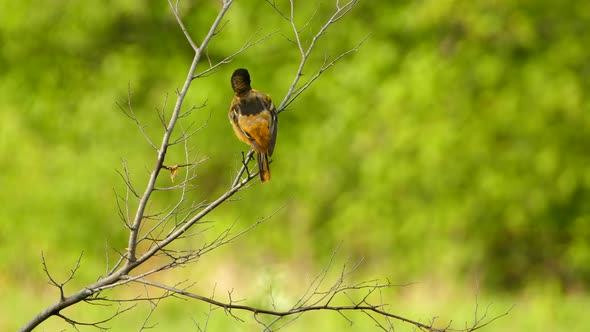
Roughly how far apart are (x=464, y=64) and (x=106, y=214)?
587 cm

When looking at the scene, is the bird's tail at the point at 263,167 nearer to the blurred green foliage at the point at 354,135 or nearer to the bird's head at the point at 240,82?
the bird's head at the point at 240,82

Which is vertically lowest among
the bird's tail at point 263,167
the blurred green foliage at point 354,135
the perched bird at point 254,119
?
the bird's tail at point 263,167

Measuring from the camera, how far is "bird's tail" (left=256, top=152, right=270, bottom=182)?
21.8 feet

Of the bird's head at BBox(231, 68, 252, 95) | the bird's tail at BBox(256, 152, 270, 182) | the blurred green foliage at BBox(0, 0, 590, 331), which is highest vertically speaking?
the blurred green foliage at BBox(0, 0, 590, 331)

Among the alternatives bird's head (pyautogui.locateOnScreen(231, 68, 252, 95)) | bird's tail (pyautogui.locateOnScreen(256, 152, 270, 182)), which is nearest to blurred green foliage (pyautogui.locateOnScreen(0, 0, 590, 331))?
bird's head (pyautogui.locateOnScreen(231, 68, 252, 95))

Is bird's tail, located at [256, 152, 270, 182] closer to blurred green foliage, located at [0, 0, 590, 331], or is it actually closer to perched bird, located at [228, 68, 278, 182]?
perched bird, located at [228, 68, 278, 182]

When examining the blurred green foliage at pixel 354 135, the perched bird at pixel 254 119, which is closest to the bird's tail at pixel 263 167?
the perched bird at pixel 254 119

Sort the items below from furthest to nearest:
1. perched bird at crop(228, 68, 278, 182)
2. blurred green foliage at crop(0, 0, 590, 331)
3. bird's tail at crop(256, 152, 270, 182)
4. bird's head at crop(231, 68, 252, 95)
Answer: blurred green foliage at crop(0, 0, 590, 331)
bird's head at crop(231, 68, 252, 95)
perched bird at crop(228, 68, 278, 182)
bird's tail at crop(256, 152, 270, 182)

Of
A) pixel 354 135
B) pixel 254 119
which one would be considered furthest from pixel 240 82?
pixel 354 135

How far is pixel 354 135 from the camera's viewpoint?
60.5 ft

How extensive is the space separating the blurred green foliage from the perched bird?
9.62m

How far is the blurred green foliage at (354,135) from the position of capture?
17438mm

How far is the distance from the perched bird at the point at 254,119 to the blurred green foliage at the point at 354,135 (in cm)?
962

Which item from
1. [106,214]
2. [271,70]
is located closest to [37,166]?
[106,214]
